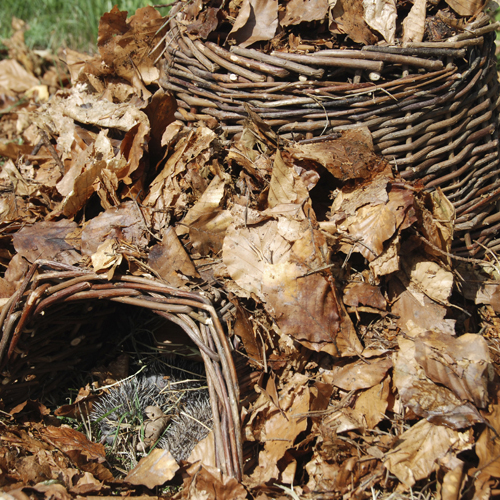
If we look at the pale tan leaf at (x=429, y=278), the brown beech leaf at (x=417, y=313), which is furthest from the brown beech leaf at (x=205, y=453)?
the pale tan leaf at (x=429, y=278)

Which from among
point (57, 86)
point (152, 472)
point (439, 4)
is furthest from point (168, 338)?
point (57, 86)

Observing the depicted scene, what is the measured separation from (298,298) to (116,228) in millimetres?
729

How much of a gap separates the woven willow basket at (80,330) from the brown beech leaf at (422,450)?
1.53 feet

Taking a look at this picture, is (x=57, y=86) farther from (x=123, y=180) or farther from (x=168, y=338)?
(x=168, y=338)

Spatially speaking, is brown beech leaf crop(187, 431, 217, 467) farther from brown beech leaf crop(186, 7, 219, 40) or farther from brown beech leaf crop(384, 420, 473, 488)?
brown beech leaf crop(186, 7, 219, 40)

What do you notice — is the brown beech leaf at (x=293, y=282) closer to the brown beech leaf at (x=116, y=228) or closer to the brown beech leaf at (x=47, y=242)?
the brown beech leaf at (x=116, y=228)

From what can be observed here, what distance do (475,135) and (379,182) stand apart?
Answer: 18.8 inches

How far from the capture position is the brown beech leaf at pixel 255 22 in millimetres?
1674

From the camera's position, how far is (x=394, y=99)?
5.19 feet

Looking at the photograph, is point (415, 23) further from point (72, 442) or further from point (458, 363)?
point (72, 442)

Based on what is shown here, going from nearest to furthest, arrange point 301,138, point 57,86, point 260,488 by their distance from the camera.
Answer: point 260,488, point 301,138, point 57,86

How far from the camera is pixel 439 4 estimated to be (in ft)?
5.33

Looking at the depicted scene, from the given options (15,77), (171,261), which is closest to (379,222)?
(171,261)

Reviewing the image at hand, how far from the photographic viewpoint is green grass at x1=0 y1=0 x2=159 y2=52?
3683 mm
